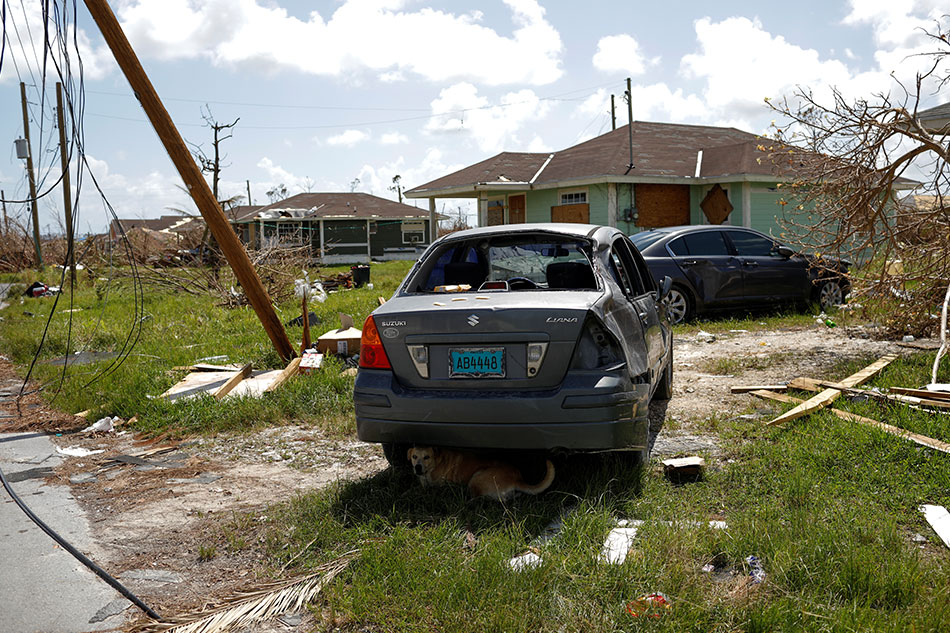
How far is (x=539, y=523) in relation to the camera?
395 centimetres

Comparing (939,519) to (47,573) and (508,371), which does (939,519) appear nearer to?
(508,371)

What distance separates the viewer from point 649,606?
2.92m

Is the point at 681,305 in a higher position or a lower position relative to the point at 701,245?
lower

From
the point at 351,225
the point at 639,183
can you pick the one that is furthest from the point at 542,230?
the point at 351,225

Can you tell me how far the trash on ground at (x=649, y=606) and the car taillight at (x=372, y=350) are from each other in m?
2.02

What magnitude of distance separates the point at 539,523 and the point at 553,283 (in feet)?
5.67

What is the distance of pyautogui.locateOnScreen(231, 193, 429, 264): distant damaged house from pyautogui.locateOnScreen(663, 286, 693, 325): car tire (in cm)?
3043

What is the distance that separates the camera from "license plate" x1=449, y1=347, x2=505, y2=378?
4.16 m

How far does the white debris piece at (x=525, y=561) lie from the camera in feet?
11.0

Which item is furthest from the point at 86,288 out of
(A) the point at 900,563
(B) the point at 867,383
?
(A) the point at 900,563

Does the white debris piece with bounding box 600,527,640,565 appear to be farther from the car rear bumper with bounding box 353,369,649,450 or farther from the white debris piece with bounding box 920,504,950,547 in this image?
the white debris piece with bounding box 920,504,950,547

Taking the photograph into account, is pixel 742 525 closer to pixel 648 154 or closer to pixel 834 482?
pixel 834 482

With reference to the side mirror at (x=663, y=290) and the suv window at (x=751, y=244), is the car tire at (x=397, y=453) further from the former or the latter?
the suv window at (x=751, y=244)

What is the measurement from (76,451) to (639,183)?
19.5 m
